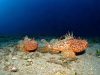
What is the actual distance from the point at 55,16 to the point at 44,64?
5489 centimetres

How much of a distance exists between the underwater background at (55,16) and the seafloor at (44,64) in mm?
33356

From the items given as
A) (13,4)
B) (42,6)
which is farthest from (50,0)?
(13,4)

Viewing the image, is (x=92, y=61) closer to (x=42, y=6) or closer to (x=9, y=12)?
(x=42, y=6)

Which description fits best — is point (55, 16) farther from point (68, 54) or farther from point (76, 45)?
point (68, 54)

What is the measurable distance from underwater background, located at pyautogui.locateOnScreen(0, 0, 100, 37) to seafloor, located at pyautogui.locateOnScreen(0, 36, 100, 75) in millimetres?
33356

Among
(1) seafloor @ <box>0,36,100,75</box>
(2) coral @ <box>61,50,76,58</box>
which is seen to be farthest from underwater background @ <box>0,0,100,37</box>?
(2) coral @ <box>61,50,76,58</box>

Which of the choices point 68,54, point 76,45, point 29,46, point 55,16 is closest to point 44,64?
Result: point 68,54

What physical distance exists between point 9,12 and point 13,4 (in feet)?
19.5

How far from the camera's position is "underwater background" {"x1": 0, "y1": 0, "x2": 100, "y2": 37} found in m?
47.6

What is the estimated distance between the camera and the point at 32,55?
8.20 m

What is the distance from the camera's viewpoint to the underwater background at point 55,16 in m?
47.6

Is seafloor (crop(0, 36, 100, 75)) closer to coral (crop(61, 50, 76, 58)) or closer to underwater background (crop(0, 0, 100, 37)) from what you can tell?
coral (crop(61, 50, 76, 58))

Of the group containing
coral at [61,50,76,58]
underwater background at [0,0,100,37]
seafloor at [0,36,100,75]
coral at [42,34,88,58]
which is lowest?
seafloor at [0,36,100,75]

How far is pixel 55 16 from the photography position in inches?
2435
